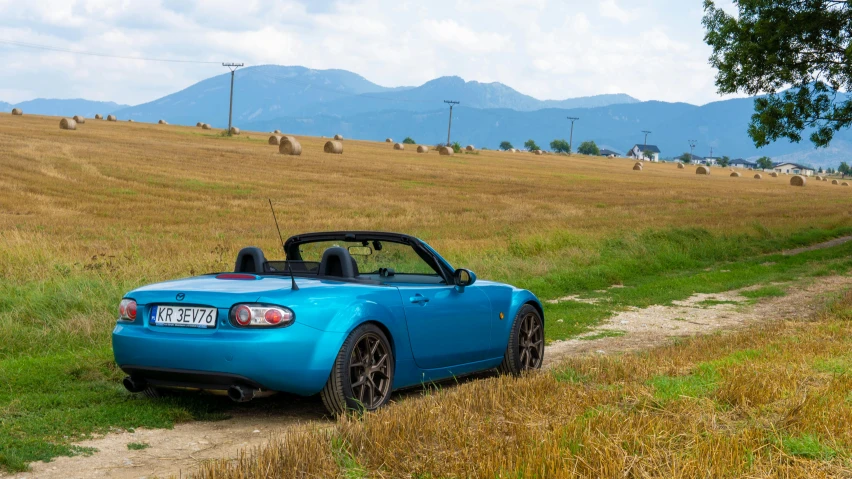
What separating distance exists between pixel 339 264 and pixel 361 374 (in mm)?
931

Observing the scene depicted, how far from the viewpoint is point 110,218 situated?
2428cm

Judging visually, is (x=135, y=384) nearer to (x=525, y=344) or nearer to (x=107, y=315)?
(x=525, y=344)

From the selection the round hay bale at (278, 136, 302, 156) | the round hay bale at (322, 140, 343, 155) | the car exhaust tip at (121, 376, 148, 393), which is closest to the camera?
the car exhaust tip at (121, 376, 148, 393)

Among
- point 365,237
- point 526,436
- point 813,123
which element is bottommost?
point 526,436

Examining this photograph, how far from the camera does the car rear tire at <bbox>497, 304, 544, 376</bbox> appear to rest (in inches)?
313

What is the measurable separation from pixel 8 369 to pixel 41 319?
8.08 feet

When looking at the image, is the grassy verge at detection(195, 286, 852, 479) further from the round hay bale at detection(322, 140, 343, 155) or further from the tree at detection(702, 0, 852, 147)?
the round hay bale at detection(322, 140, 343, 155)

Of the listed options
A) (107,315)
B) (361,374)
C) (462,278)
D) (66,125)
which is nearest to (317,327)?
(361,374)

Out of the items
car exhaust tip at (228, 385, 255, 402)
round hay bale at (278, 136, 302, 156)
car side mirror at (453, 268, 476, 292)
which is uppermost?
round hay bale at (278, 136, 302, 156)

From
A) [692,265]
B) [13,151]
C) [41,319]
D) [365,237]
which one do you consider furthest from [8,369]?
[13,151]

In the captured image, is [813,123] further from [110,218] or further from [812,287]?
[110,218]

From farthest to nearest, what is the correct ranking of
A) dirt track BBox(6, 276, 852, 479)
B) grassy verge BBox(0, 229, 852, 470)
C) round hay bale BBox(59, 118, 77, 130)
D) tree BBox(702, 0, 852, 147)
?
round hay bale BBox(59, 118, 77, 130) < tree BBox(702, 0, 852, 147) < grassy verge BBox(0, 229, 852, 470) < dirt track BBox(6, 276, 852, 479)

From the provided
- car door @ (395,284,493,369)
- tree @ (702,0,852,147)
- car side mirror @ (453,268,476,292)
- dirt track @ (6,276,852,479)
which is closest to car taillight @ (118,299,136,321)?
dirt track @ (6,276,852,479)

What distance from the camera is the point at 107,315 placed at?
32.2 ft
